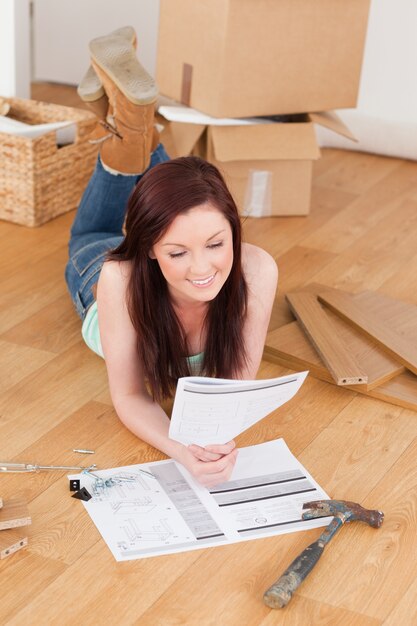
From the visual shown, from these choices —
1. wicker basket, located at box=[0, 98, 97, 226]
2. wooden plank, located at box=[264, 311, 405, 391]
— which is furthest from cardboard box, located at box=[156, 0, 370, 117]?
wooden plank, located at box=[264, 311, 405, 391]

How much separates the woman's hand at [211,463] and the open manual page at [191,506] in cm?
3

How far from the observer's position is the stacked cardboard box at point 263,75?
9.82 feet

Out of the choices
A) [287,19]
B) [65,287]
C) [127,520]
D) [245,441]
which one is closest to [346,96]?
[287,19]

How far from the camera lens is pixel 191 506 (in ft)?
5.94

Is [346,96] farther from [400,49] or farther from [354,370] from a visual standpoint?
[354,370]

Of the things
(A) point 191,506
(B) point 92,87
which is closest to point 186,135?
(B) point 92,87

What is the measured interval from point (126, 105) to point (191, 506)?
1.10 metres

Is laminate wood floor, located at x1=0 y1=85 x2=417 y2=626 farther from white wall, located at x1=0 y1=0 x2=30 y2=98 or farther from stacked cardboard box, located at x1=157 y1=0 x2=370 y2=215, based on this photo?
white wall, located at x1=0 y1=0 x2=30 y2=98

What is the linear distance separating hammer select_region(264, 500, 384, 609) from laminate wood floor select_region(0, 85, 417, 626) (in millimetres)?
22

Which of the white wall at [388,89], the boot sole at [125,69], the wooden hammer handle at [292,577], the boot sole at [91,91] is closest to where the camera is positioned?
the wooden hammer handle at [292,577]

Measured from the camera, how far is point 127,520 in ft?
5.81

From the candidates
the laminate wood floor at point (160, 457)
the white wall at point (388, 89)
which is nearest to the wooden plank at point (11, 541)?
the laminate wood floor at point (160, 457)

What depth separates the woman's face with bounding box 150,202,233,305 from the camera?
1799mm

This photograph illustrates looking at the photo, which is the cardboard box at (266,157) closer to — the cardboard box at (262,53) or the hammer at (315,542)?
the cardboard box at (262,53)
